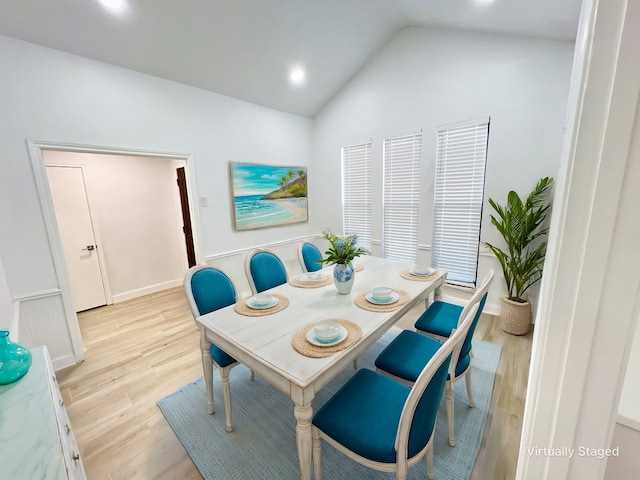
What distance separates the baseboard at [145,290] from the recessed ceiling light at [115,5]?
3.42 m

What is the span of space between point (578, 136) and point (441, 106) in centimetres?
317

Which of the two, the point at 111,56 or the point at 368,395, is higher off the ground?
the point at 111,56

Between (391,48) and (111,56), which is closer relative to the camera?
(111,56)

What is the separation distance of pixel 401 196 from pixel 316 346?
9.07 feet

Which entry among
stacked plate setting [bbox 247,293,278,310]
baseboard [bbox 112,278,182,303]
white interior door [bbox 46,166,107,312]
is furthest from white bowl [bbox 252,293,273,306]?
baseboard [bbox 112,278,182,303]

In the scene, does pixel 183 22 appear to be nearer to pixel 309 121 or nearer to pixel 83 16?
pixel 83 16

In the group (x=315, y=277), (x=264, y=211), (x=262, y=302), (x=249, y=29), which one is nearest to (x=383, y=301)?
(x=315, y=277)

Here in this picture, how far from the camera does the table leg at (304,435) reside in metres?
1.14

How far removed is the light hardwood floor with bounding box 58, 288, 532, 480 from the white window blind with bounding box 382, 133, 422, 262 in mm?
897

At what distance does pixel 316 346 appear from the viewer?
132 centimetres

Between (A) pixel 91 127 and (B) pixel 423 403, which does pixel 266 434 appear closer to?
(B) pixel 423 403

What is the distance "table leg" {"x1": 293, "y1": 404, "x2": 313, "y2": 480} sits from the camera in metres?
1.14

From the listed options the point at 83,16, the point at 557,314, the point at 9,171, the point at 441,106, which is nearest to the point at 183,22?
the point at 83,16

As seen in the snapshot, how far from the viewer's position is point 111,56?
2.37 metres
